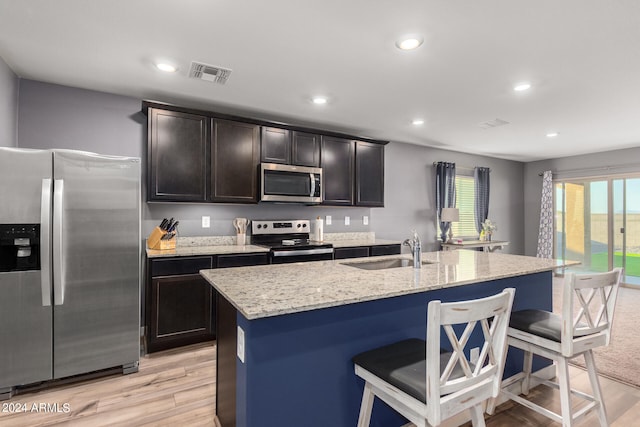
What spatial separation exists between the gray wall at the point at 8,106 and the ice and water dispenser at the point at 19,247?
86cm

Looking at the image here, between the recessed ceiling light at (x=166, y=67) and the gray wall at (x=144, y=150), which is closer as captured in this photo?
the recessed ceiling light at (x=166, y=67)

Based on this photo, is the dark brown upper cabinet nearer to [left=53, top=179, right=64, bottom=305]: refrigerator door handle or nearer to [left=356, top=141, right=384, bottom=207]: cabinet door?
[left=356, top=141, right=384, bottom=207]: cabinet door

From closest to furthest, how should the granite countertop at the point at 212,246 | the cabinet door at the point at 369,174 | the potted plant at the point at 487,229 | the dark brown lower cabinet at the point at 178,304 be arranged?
the dark brown lower cabinet at the point at 178,304, the granite countertop at the point at 212,246, the cabinet door at the point at 369,174, the potted plant at the point at 487,229

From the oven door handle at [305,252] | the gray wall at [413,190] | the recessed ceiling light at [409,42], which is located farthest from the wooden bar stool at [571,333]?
the gray wall at [413,190]

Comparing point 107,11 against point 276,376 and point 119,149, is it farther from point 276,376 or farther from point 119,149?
point 276,376

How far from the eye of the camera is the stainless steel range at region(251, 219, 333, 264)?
350 centimetres

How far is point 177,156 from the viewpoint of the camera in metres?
3.28

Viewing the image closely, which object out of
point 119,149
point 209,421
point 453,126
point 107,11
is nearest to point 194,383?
point 209,421

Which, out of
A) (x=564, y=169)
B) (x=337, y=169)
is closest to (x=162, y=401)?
(x=337, y=169)

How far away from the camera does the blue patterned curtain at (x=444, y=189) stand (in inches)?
223

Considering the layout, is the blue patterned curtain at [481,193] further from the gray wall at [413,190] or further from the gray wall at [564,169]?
the gray wall at [564,169]

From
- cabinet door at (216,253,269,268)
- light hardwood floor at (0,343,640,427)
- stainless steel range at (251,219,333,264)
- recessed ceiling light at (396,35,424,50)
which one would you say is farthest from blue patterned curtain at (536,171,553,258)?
cabinet door at (216,253,269,268)

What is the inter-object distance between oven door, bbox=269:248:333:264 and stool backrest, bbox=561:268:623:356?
2393 millimetres

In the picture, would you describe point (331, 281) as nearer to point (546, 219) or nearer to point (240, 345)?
point (240, 345)
